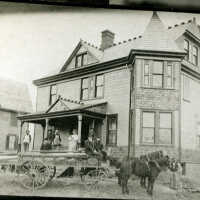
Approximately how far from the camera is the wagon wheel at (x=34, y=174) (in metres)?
9.21

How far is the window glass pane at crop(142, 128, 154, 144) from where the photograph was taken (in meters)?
9.23

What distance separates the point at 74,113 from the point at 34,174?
1.76m

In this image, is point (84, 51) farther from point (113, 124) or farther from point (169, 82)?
point (169, 82)

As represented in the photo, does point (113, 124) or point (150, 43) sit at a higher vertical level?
point (150, 43)

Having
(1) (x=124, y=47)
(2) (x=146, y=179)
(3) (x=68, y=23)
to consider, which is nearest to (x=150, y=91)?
(1) (x=124, y=47)

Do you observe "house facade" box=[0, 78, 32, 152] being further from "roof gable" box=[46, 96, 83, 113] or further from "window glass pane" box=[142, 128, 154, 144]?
"window glass pane" box=[142, 128, 154, 144]

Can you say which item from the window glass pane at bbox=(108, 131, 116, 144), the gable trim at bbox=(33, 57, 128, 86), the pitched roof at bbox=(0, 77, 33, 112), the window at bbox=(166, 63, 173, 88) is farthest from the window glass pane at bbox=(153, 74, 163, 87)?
the pitched roof at bbox=(0, 77, 33, 112)

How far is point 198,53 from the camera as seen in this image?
33.1 ft

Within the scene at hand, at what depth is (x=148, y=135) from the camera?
926 cm

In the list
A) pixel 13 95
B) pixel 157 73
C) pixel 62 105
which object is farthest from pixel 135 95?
pixel 13 95

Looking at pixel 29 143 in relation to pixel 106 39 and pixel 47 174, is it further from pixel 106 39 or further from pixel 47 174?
pixel 106 39

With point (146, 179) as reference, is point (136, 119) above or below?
above

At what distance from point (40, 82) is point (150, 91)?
9.38ft

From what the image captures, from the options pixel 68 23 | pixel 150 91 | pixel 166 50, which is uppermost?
pixel 68 23
